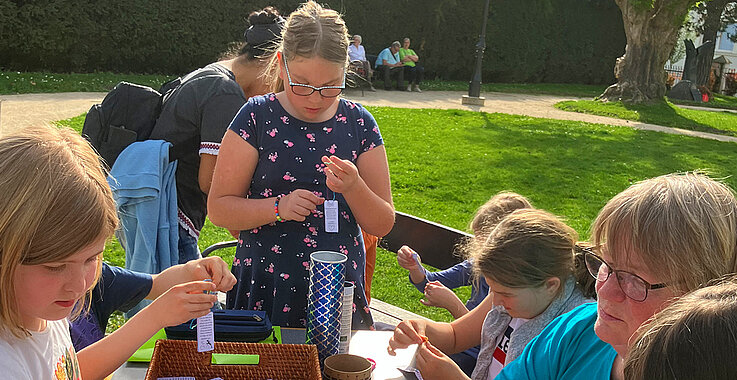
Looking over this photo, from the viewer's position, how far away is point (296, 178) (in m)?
2.40

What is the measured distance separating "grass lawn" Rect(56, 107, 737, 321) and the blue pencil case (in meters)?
3.04

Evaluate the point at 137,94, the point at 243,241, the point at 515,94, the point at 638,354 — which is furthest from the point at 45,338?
the point at 515,94

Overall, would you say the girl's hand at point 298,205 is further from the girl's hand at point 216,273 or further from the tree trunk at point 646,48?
the tree trunk at point 646,48

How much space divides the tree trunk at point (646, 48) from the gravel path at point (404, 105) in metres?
2.13

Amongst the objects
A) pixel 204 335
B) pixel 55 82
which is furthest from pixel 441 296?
pixel 55 82

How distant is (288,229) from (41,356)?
1.01 meters

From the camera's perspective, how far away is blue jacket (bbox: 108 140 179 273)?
2.91 m

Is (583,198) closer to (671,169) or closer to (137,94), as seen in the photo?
(671,169)

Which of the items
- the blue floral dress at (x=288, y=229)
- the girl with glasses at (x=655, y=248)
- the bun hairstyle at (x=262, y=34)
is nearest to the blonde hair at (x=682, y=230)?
the girl with glasses at (x=655, y=248)

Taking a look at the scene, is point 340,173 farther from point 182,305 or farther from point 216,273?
point 182,305

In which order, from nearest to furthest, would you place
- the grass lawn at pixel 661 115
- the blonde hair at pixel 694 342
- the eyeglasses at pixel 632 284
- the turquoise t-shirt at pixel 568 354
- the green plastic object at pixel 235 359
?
the blonde hair at pixel 694 342
the eyeglasses at pixel 632 284
the turquoise t-shirt at pixel 568 354
the green plastic object at pixel 235 359
the grass lawn at pixel 661 115

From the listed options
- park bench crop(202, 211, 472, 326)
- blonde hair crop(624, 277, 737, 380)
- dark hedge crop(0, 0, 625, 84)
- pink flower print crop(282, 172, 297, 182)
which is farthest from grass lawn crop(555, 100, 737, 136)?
blonde hair crop(624, 277, 737, 380)

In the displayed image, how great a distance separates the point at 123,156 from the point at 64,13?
45.6 ft

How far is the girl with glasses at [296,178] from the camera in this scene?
236 cm
